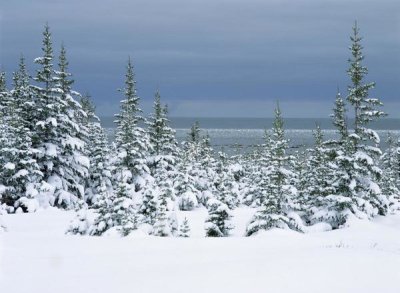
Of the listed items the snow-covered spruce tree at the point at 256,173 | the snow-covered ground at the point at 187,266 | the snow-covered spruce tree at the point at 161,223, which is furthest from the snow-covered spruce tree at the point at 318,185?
the snow-covered ground at the point at 187,266

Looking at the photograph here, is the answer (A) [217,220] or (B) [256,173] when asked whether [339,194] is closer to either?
(A) [217,220]

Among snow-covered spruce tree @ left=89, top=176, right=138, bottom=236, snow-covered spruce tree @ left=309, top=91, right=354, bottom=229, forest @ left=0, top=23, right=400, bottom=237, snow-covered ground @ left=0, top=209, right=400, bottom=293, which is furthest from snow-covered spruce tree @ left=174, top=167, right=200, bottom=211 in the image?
snow-covered ground @ left=0, top=209, right=400, bottom=293

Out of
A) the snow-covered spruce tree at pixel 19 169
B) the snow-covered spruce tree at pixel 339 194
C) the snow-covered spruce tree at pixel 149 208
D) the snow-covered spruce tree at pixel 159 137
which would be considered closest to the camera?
the snow-covered spruce tree at pixel 149 208

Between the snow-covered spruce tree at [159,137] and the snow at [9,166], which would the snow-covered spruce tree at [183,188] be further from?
the snow at [9,166]

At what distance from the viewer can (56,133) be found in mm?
33125

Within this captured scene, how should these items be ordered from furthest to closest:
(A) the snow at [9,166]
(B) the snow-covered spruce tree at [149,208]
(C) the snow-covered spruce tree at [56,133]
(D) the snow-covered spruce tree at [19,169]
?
(C) the snow-covered spruce tree at [56,133], (D) the snow-covered spruce tree at [19,169], (A) the snow at [9,166], (B) the snow-covered spruce tree at [149,208]

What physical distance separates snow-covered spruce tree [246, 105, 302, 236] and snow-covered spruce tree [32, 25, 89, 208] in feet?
51.9

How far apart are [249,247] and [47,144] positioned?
24.2 metres

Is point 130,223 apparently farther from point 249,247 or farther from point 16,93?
point 16,93

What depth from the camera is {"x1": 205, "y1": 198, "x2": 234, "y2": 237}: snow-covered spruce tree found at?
18.8 meters

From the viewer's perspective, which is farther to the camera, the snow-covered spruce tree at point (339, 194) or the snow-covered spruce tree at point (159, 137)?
the snow-covered spruce tree at point (159, 137)

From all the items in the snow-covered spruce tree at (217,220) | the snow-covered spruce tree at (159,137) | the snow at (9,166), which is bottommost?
the snow-covered spruce tree at (217,220)

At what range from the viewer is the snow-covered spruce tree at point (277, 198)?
21.0 m

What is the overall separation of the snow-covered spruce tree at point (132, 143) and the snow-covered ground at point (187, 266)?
80.3 ft
